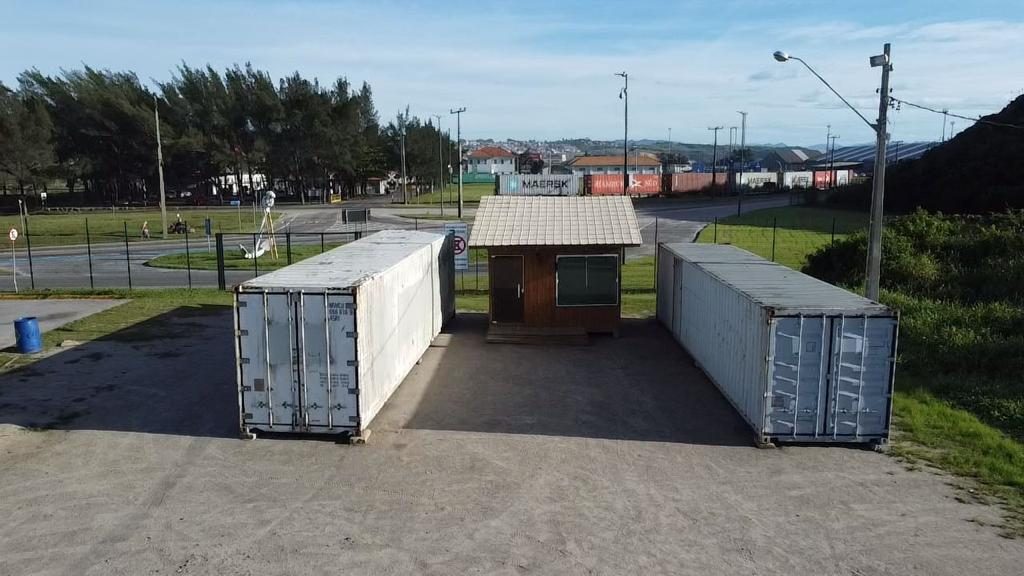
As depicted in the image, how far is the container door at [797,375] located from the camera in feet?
40.1

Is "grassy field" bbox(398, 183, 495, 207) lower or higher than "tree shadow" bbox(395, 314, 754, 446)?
higher

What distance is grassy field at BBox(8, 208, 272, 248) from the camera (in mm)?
52469

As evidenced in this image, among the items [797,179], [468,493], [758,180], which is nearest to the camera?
[468,493]

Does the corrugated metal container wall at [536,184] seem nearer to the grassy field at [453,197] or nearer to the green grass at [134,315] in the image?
the green grass at [134,315]

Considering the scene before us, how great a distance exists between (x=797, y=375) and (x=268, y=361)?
852cm

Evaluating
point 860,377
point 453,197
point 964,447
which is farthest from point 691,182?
point 860,377

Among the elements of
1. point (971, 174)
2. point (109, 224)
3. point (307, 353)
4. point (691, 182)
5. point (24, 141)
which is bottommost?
point (109, 224)

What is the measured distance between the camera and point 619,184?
9081 cm

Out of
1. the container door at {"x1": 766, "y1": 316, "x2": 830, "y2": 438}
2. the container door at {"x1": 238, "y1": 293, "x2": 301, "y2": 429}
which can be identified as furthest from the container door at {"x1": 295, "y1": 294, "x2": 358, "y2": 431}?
the container door at {"x1": 766, "y1": 316, "x2": 830, "y2": 438}

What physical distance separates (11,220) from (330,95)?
40.2 meters

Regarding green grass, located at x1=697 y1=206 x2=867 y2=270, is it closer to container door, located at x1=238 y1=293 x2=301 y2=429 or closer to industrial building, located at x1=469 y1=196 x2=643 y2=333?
industrial building, located at x1=469 y1=196 x2=643 y2=333

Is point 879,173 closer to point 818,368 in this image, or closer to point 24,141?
point 818,368

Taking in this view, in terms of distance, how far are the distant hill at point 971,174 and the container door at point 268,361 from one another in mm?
58261

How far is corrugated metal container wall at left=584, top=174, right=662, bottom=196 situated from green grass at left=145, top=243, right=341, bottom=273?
45581 mm
